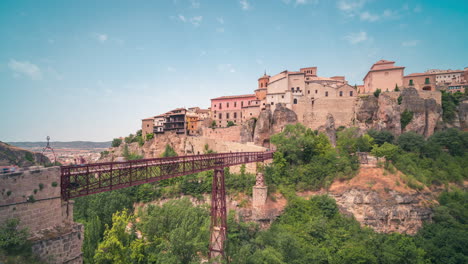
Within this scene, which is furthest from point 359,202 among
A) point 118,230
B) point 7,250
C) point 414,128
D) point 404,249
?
point 7,250

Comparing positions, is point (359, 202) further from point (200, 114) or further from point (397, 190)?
point (200, 114)

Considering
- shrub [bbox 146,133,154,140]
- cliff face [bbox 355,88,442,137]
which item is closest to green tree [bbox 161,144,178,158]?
shrub [bbox 146,133,154,140]

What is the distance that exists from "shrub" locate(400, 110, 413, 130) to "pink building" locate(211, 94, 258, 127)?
2409 centimetres

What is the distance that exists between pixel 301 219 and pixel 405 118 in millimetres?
23411

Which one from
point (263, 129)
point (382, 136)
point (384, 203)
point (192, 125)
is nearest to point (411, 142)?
point (382, 136)

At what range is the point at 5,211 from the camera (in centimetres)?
734

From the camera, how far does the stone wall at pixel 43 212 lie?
751 centimetres

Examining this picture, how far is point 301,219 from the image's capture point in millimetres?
23547

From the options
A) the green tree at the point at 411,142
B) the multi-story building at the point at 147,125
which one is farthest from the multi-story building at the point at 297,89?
the multi-story building at the point at 147,125

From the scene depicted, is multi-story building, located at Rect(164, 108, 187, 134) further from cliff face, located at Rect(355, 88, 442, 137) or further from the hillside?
cliff face, located at Rect(355, 88, 442, 137)

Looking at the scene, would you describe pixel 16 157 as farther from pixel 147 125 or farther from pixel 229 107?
pixel 229 107

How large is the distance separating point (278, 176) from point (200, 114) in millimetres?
32442

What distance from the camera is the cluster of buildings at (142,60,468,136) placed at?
39.7 metres

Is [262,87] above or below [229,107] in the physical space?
above
